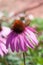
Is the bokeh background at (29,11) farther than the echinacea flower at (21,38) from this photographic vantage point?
Yes

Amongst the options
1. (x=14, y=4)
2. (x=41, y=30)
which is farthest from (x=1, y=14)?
(x=14, y=4)

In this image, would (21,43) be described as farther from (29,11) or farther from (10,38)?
(29,11)

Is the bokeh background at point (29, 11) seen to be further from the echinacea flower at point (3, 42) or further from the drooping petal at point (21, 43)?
the drooping petal at point (21, 43)

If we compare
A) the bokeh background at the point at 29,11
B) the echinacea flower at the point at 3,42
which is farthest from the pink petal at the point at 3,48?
the bokeh background at the point at 29,11

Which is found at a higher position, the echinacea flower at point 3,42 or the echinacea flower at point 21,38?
the echinacea flower at point 21,38

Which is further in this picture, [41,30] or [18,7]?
[18,7]

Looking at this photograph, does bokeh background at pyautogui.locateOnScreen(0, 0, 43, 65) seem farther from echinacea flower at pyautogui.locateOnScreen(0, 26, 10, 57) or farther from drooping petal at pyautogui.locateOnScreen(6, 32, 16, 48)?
drooping petal at pyautogui.locateOnScreen(6, 32, 16, 48)

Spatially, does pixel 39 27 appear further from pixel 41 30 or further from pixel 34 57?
pixel 34 57

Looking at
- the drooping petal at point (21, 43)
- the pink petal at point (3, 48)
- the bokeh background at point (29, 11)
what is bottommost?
the bokeh background at point (29, 11)
